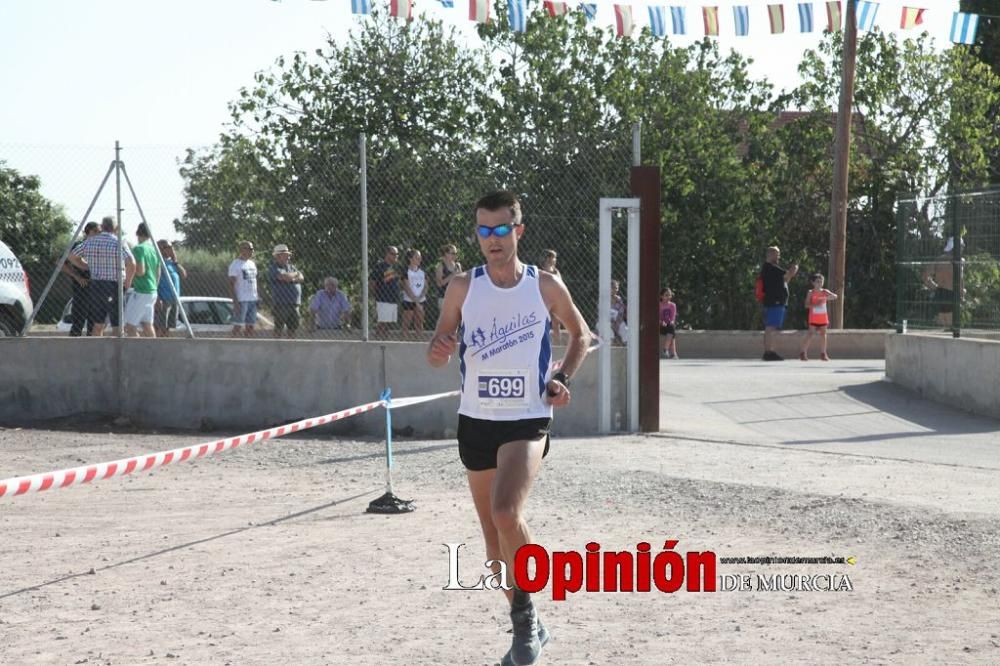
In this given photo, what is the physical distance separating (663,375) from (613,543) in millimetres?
12468

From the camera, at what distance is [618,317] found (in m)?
13.5

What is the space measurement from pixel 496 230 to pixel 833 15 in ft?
59.3

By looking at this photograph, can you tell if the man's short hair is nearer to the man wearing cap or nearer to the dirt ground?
the dirt ground

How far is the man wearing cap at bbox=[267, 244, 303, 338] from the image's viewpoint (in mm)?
14039

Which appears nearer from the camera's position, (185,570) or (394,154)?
(185,570)

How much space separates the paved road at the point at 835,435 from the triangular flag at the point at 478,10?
5472 millimetres

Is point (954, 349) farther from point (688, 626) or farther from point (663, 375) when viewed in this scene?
point (688, 626)

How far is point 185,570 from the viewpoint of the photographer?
7.18 m

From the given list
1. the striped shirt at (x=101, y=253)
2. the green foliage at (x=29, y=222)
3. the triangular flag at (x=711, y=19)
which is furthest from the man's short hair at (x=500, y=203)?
the triangular flag at (x=711, y=19)

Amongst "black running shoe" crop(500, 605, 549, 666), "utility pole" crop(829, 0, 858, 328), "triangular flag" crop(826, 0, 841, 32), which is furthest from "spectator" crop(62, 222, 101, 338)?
"utility pole" crop(829, 0, 858, 328)

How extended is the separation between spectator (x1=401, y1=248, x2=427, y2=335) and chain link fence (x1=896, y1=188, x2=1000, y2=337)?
250 inches

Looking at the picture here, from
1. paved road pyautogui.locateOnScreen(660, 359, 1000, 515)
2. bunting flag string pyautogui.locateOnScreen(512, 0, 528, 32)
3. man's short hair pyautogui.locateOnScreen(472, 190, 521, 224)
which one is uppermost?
bunting flag string pyautogui.locateOnScreen(512, 0, 528, 32)

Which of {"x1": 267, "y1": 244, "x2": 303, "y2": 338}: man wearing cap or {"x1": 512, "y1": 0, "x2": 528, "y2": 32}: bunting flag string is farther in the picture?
{"x1": 512, "y1": 0, "x2": 528, "y2": 32}: bunting flag string

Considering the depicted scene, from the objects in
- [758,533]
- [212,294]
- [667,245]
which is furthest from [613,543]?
[667,245]
